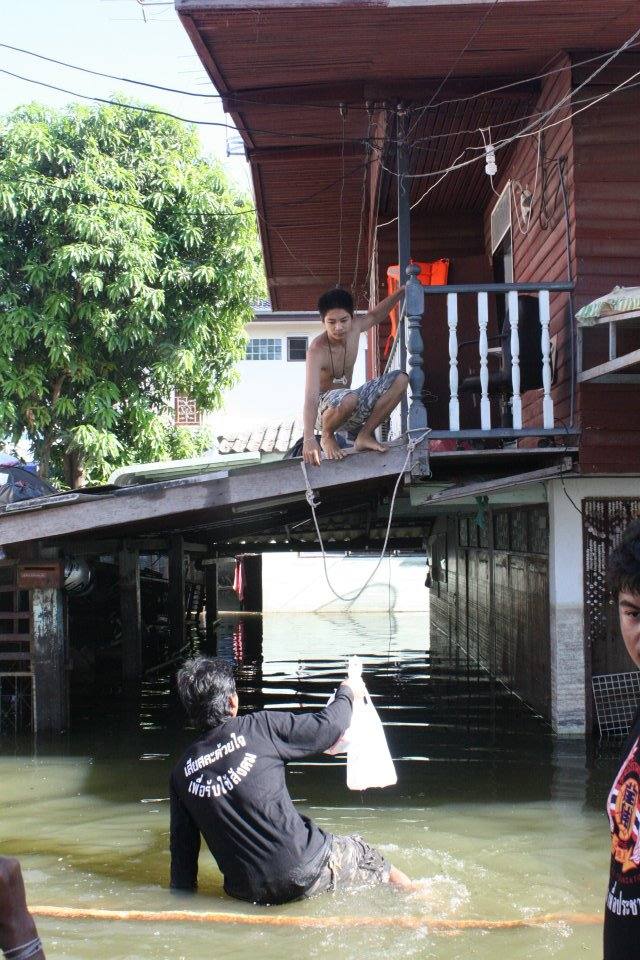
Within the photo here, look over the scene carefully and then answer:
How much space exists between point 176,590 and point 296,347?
15.8 metres

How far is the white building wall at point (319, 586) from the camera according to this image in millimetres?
26062

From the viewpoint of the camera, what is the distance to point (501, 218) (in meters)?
11.3

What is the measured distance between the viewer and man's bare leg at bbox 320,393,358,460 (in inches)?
284

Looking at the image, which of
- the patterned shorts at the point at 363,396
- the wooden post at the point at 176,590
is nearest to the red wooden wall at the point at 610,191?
the patterned shorts at the point at 363,396

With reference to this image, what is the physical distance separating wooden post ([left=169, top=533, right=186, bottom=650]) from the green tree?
1911 millimetres

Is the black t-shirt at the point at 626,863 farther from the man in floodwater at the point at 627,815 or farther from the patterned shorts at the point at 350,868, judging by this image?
the patterned shorts at the point at 350,868

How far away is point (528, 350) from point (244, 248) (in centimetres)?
998

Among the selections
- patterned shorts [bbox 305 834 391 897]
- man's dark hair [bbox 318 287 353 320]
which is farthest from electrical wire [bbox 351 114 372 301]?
patterned shorts [bbox 305 834 391 897]

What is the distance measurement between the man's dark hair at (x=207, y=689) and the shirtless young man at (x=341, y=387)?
119 inches

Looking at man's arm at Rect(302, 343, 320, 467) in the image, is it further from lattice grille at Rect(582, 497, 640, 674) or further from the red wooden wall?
lattice grille at Rect(582, 497, 640, 674)

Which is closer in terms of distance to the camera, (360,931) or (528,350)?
(360,931)

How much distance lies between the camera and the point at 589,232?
8414 millimetres

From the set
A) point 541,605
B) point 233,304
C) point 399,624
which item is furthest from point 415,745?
point 399,624

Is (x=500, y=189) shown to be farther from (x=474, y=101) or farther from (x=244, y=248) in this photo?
(x=244, y=248)
